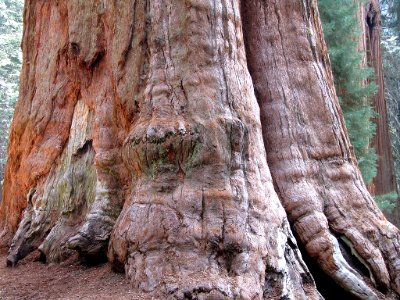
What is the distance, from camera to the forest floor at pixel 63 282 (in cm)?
271

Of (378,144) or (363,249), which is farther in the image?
(378,144)

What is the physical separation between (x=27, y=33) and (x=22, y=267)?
241 centimetres

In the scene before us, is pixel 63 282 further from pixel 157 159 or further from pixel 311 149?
pixel 311 149

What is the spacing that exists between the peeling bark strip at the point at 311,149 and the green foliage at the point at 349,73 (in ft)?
12.1

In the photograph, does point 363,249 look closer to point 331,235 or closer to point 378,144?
point 331,235

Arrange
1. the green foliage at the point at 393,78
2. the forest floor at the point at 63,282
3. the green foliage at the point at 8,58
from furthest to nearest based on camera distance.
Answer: the green foliage at the point at 8,58 → the green foliage at the point at 393,78 → the forest floor at the point at 63,282

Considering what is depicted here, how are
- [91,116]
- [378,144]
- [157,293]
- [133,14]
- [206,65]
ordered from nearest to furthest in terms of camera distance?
[157,293] → [206,65] → [133,14] → [91,116] → [378,144]

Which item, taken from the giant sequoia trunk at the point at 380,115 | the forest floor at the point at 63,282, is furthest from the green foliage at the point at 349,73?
the forest floor at the point at 63,282

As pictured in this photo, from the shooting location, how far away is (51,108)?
4289 mm

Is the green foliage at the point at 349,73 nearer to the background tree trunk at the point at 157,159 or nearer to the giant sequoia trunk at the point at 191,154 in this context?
the giant sequoia trunk at the point at 191,154

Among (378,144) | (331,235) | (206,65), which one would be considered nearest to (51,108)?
(206,65)

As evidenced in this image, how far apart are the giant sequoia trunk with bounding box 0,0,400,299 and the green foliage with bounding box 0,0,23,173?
14.0m

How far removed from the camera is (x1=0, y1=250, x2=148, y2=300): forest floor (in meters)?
2.71

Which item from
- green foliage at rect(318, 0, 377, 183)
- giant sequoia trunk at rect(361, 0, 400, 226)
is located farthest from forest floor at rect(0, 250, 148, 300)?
giant sequoia trunk at rect(361, 0, 400, 226)
